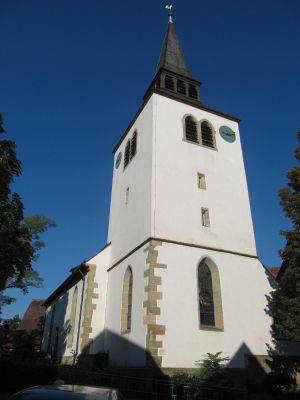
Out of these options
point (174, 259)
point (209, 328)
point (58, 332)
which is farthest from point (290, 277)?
point (58, 332)

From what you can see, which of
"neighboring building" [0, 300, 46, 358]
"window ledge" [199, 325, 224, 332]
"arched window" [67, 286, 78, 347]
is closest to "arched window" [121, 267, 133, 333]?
"window ledge" [199, 325, 224, 332]

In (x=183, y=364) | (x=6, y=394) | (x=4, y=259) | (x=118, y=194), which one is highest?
(x=118, y=194)

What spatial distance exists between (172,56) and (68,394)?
25.6 m

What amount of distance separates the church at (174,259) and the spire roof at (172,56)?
91.1 inches

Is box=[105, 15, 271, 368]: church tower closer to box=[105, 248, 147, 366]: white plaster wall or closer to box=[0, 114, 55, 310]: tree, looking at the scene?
box=[105, 248, 147, 366]: white plaster wall

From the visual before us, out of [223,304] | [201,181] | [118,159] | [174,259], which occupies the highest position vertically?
[118,159]

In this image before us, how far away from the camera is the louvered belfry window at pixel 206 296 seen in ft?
44.4

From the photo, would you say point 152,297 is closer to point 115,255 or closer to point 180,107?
point 115,255

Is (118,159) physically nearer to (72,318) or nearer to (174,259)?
(72,318)

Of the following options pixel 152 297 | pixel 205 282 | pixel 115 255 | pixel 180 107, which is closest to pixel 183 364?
pixel 152 297

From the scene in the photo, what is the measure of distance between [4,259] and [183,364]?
7.50 m

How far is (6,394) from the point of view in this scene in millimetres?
11414

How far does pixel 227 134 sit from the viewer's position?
2033 cm

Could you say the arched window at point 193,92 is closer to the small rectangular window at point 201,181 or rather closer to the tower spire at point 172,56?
the tower spire at point 172,56
